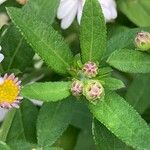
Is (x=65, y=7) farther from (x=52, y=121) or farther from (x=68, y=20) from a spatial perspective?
(x=52, y=121)

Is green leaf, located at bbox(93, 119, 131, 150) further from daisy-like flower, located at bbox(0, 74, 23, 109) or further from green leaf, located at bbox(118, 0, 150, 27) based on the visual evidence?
green leaf, located at bbox(118, 0, 150, 27)

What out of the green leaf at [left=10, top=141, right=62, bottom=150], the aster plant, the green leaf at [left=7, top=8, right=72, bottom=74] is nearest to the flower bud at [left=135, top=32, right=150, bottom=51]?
the aster plant

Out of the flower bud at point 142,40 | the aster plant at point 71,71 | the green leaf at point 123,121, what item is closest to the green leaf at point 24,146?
the aster plant at point 71,71

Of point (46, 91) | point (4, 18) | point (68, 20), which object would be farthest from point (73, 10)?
point (4, 18)

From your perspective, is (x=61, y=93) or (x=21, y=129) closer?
(x=61, y=93)

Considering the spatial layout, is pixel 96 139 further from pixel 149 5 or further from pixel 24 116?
pixel 149 5

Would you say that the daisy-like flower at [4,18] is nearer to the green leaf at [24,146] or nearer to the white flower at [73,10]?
the white flower at [73,10]

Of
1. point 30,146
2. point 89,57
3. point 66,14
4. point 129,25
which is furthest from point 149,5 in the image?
point 30,146
